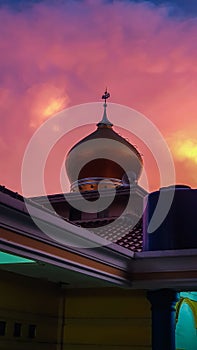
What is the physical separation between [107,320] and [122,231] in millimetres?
2826

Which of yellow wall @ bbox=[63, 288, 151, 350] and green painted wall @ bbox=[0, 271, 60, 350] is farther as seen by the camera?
yellow wall @ bbox=[63, 288, 151, 350]

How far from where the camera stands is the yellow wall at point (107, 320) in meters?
7.07

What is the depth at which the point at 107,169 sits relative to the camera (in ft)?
55.6

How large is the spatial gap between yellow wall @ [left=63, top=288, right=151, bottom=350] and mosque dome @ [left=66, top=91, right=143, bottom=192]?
28.9 ft

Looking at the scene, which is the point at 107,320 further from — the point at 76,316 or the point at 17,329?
the point at 17,329

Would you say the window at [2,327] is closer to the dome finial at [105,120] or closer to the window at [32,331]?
the window at [32,331]

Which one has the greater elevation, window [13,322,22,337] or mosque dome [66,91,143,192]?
mosque dome [66,91,143,192]

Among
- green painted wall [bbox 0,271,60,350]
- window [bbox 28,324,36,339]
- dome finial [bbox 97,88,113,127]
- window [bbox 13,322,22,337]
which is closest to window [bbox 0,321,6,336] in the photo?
green painted wall [bbox 0,271,60,350]

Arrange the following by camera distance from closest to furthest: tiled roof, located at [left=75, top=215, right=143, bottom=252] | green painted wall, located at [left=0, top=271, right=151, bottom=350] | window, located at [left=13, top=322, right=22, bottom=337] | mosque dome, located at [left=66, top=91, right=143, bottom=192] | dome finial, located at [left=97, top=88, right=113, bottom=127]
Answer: window, located at [left=13, top=322, right=22, bottom=337], green painted wall, located at [left=0, top=271, right=151, bottom=350], tiled roof, located at [left=75, top=215, right=143, bottom=252], mosque dome, located at [left=66, top=91, right=143, bottom=192], dome finial, located at [left=97, top=88, right=113, bottom=127]

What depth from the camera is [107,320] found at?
732 cm

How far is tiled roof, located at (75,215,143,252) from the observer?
8.76m

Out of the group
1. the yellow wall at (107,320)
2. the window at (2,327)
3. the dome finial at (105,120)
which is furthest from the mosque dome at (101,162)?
the window at (2,327)

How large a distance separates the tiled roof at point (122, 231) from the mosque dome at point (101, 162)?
16.2ft

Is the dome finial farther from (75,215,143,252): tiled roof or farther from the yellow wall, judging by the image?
the yellow wall
